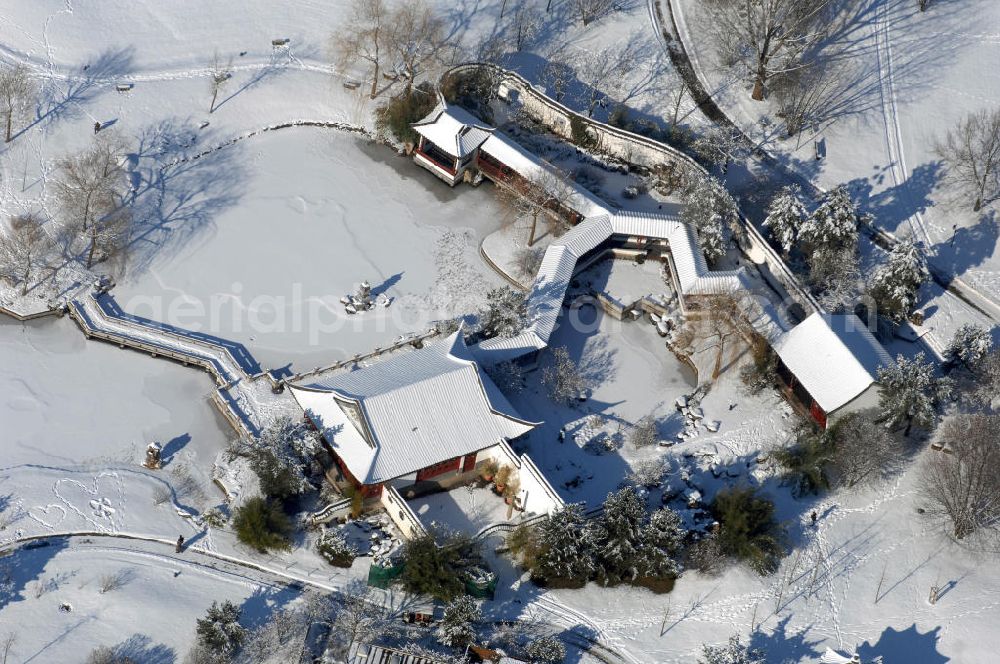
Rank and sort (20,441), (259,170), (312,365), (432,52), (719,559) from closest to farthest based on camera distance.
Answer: (719,559) < (20,441) < (312,365) < (259,170) < (432,52)

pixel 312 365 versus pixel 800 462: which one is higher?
pixel 312 365

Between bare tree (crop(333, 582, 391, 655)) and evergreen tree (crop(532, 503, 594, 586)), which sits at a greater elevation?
bare tree (crop(333, 582, 391, 655))

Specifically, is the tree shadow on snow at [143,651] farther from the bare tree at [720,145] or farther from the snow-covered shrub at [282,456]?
→ the bare tree at [720,145]

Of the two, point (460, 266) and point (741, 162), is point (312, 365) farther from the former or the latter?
point (741, 162)

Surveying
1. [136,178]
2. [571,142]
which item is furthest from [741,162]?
[136,178]

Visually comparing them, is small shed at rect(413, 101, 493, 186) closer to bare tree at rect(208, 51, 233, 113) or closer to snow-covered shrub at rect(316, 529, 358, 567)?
bare tree at rect(208, 51, 233, 113)

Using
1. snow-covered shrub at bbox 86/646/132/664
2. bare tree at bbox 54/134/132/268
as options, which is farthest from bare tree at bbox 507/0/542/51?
snow-covered shrub at bbox 86/646/132/664
